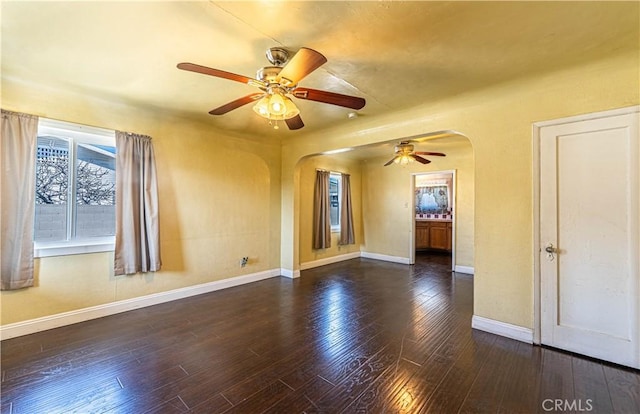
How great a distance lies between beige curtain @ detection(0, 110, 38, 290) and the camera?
2.68m

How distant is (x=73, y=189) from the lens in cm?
317

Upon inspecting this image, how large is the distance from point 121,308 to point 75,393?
167 centimetres

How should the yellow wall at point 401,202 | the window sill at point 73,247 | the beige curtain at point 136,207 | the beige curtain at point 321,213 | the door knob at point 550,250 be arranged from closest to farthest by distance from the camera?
the door knob at point 550,250 < the window sill at point 73,247 < the beige curtain at point 136,207 < the yellow wall at point 401,202 < the beige curtain at point 321,213

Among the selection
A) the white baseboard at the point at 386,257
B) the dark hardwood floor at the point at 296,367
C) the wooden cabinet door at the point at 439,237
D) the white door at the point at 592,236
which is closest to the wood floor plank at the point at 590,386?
the dark hardwood floor at the point at 296,367

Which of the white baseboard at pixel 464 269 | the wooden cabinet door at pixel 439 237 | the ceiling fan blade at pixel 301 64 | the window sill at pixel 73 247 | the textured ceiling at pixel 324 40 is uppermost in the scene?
the textured ceiling at pixel 324 40

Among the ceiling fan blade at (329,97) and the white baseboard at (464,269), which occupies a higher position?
the ceiling fan blade at (329,97)

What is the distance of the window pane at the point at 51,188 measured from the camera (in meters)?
2.96

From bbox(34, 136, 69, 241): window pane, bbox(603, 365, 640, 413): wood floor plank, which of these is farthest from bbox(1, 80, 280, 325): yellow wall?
bbox(603, 365, 640, 413): wood floor plank

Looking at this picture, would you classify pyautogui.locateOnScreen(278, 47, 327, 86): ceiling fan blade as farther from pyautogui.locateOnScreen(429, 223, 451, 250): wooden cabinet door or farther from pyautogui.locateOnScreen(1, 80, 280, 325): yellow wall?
pyautogui.locateOnScreen(429, 223, 451, 250): wooden cabinet door

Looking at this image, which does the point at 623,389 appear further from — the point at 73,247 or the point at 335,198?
the point at 335,198

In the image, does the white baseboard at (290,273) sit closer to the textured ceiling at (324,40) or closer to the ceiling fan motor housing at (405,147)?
the ceiling fan motor housing at (405,147)

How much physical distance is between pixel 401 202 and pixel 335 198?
1656 millimetres

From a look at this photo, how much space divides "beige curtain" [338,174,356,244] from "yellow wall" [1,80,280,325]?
1940mm

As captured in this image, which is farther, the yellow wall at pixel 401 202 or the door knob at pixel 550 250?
the yellow wall at pixel 401 202
